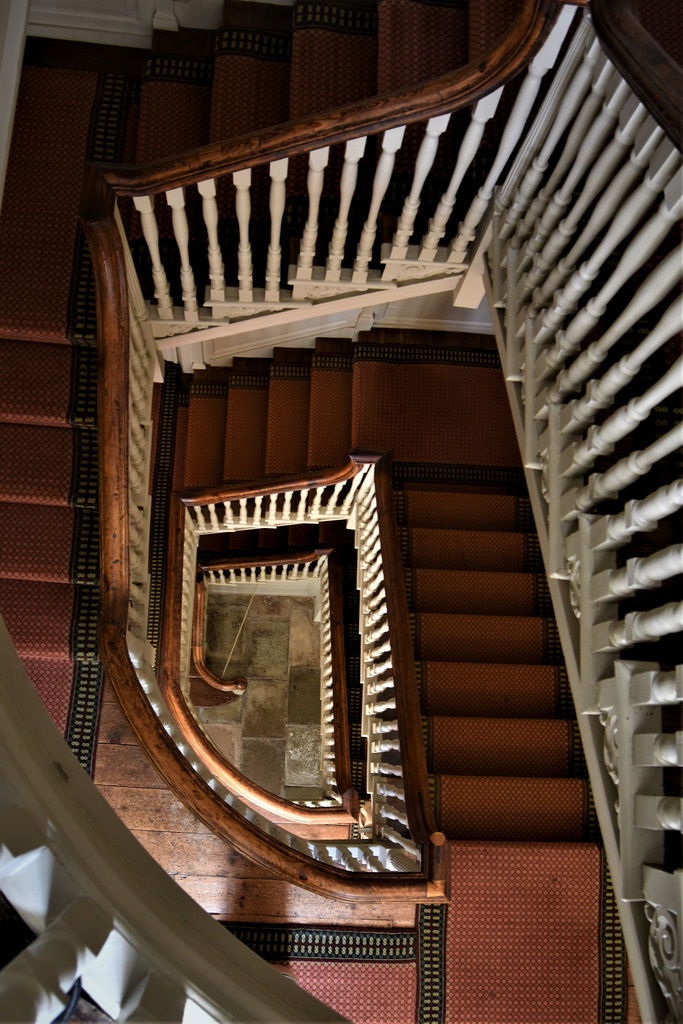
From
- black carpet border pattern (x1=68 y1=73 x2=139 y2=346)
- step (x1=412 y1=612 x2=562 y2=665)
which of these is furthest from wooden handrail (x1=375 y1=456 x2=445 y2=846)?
black carpet border pattern (x1=68 y1=73 x2=139 y2=346)

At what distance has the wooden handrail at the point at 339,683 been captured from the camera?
4.30m

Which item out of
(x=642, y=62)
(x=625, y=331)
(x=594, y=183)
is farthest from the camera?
(x=594, y=183)

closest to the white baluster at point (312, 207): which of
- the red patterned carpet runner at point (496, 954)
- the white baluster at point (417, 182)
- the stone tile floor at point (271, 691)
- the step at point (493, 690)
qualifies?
the white baluster at point (417, 182)

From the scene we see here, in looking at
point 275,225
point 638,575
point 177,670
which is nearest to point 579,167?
point 275,225

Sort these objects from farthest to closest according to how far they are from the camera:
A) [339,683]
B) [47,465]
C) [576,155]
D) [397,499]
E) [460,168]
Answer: [339,683] < [397,499] < [460,168] < [47,465] < [576,155]

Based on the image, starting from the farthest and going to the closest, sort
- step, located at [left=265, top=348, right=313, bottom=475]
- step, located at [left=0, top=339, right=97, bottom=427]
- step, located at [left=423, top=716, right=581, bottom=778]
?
step, located at [left=265, top=348, right=313, bottom=475] < step, located at [left=423, top=716, right=581, bottom=778] < step, located at [left=0, top=339, right=97, bottom=427]

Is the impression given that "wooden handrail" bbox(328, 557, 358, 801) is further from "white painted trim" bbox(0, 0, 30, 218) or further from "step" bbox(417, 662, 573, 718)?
"white painted trim" bbox(0, 0, 30, 218)

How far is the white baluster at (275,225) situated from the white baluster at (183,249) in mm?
280

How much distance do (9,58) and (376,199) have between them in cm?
118

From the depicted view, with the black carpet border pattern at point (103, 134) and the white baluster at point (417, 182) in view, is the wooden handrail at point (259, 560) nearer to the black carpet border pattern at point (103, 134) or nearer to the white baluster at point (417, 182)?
the white baluster at point (417, 182)

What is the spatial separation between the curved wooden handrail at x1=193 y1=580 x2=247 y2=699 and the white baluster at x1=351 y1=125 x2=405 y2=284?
274 cm

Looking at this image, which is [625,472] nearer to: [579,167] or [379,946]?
[579,167]

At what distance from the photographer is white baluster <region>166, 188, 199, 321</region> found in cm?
227

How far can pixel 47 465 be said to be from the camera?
229cm
